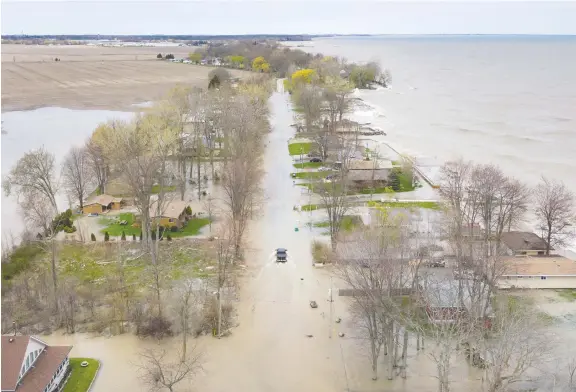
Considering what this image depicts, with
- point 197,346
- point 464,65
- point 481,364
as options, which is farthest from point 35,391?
point 464,65

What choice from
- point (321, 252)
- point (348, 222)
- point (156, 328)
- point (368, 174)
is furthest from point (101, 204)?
point (368, 174)

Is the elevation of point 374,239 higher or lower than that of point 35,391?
higher

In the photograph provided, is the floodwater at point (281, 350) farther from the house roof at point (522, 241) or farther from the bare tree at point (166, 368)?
the house roof at point (522, 241)

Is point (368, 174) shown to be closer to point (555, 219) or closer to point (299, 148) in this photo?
point (299, 148)

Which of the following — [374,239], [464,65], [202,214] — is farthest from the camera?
[464,65]

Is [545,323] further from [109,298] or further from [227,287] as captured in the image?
[109,298]

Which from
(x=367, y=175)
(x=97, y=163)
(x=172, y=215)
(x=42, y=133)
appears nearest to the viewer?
(x=172, y=215)
